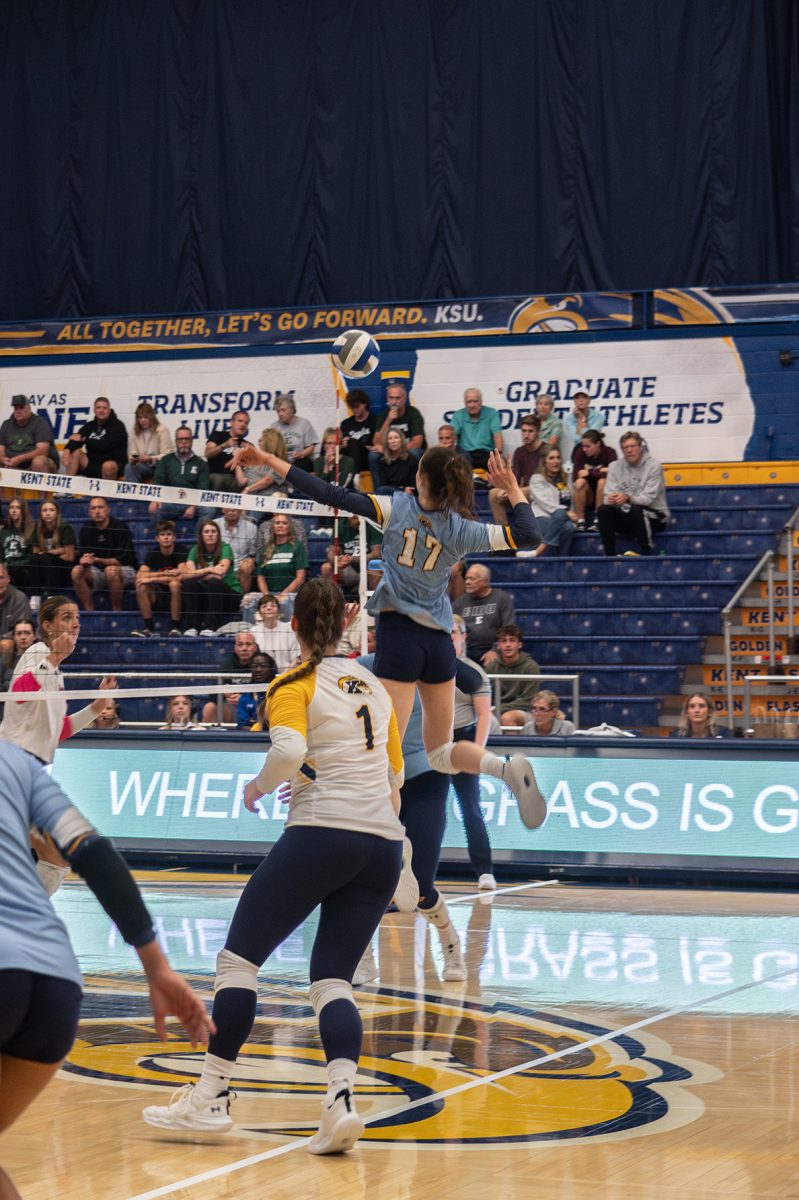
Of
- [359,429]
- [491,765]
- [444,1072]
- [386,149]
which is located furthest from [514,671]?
[386,149]

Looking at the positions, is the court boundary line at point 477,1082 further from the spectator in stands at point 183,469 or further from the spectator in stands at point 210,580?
the spectator in stands at point 183,469

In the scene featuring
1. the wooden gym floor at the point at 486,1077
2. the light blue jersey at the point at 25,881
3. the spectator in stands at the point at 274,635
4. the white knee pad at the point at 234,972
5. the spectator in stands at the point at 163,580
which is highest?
the spectator in stands at the point at 163,580

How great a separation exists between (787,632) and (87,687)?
7.30 meters

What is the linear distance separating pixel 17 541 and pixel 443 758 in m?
8.50

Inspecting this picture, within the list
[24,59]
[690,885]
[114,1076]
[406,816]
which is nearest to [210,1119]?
[114,1076]

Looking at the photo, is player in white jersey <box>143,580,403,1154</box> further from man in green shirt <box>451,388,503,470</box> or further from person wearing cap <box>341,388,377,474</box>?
man in green shirt <box>451,388,503,470</box>

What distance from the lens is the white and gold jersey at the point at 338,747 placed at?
5.18 m

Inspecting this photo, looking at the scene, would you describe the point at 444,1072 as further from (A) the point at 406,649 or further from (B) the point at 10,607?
(B) the point at 10,607

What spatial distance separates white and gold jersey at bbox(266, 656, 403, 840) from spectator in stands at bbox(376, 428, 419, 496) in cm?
1280

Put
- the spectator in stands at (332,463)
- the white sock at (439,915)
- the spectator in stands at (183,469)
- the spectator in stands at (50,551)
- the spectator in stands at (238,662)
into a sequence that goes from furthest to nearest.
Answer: the spectator in stands at (183,469) → the spectator in stands at (332,463) → the spectator in stands at (50,551) → the spectator in stands at (238,662) → the white sock at (439,915)

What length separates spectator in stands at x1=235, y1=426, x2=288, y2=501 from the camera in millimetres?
18438

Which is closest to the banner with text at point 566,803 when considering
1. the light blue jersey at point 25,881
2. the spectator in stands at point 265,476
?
the spectator in stands at point 265,476

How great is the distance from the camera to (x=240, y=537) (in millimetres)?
16719

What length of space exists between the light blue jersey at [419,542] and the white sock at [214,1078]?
2.98 meters
